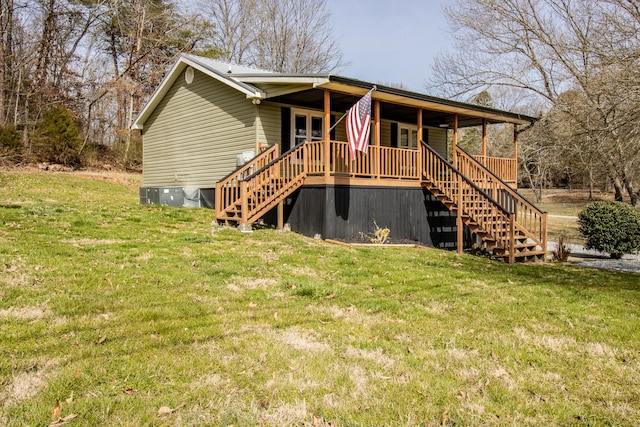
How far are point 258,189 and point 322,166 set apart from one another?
171 cm

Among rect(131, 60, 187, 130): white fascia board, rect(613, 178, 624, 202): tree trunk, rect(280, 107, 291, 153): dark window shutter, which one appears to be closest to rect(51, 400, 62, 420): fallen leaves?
rect(280, 107, 291, 153): dark window shutter

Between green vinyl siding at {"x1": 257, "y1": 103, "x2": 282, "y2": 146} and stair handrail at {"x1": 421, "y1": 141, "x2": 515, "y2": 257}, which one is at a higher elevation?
green vinyl siding at {"x1": 257, "y1": 103, "x2": 282, "y2": 146}

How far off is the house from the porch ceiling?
0.05 metres

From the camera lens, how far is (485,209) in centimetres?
1096

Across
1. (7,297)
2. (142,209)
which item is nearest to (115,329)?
(7,297)

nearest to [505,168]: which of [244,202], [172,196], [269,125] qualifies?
[269,125]

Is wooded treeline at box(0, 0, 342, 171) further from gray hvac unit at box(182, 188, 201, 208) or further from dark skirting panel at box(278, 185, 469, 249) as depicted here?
dark skirting panel at box(278, 185, 469, 249)

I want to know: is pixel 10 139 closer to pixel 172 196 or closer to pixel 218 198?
pixel 172 196

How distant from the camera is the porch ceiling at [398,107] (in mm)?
12327

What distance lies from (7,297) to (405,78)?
41.0m

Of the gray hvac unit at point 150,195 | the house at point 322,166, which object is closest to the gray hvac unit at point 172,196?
the house at point 322,166

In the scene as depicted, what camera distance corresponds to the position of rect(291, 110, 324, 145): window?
13.7m

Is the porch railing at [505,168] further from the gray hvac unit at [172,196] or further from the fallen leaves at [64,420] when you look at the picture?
the fallen leaves at [64,420]

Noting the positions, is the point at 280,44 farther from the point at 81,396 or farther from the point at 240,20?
the point at 81,396
